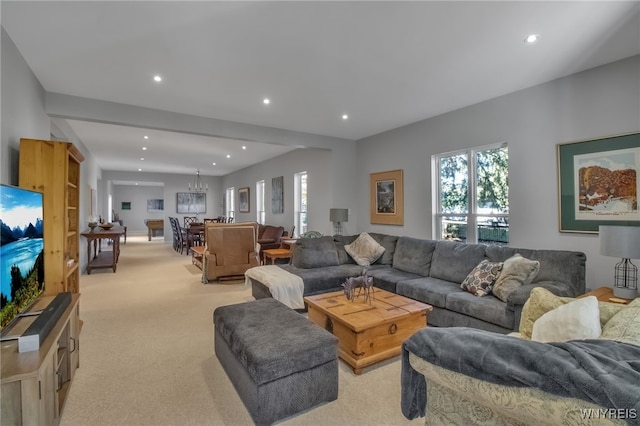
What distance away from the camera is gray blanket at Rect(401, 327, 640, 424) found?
80 cm

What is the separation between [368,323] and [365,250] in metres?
2.32

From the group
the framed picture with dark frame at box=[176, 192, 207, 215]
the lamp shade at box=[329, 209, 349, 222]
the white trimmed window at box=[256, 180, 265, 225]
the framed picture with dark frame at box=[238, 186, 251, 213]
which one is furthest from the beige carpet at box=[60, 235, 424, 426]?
the framed picture with dark frame at box=[176, 192, 207, 215]

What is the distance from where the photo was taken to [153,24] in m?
2.25

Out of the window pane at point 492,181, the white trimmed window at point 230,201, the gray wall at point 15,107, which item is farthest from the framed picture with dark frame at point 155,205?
the window pane at point 492,181

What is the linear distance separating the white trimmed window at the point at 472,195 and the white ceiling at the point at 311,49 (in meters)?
0.76

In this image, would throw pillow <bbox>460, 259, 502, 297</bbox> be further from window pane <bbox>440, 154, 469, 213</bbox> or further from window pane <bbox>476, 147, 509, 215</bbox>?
window pane <bbox>440, 154, 469, 213</bbox>

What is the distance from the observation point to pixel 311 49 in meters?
2.62

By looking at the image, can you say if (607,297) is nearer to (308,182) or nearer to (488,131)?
(488,131)

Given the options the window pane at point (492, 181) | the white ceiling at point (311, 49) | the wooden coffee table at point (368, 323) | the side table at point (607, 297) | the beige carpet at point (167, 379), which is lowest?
the beige carpet at point (167, 379)

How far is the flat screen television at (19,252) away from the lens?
1621 mm

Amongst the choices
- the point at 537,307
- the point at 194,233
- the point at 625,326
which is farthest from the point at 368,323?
the point at 194,233

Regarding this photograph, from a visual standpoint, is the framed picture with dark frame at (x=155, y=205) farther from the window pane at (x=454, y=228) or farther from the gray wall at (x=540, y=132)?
the window pane at (x=454, y=228)

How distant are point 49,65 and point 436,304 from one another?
4580 mm

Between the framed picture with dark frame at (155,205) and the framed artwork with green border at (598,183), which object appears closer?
the framed artwork with green border at (598,183)
